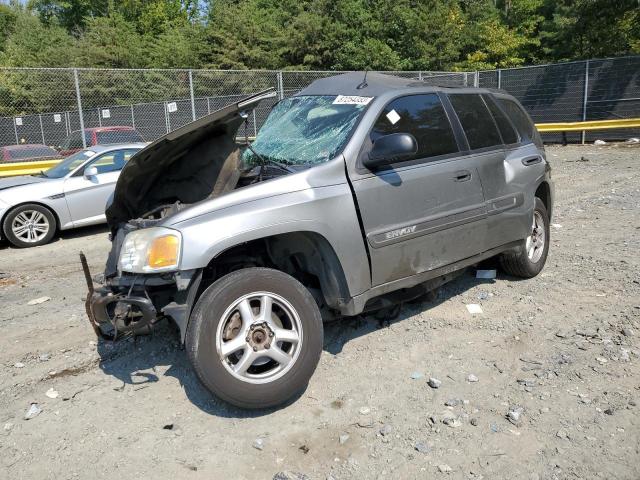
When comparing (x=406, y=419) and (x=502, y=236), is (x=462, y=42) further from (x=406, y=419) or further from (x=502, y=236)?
(x=406, y=419)

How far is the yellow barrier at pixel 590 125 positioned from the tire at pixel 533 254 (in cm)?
1374

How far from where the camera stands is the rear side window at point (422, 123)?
13.2 ft

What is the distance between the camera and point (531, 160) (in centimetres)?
517

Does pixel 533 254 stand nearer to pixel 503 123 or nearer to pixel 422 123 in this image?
pixel 503 123

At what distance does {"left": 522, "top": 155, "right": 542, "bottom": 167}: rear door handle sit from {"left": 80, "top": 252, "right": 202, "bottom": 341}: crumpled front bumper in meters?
3.32

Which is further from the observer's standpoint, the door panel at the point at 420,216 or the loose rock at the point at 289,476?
the door panel at the point at 420,216

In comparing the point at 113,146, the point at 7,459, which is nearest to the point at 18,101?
the point at 113,146

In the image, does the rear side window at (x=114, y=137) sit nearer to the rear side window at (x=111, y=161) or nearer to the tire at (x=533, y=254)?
the rear side window at (x=111, y=161)

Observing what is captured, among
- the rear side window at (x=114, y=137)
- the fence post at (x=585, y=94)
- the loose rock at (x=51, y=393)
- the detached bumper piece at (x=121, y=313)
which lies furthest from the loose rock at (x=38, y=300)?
the fence post at (x=585, y=94)

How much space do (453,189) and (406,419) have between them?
1847 millimetres

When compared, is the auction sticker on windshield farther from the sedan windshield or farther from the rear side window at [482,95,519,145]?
the sedan windshield

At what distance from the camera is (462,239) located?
4.35 meters

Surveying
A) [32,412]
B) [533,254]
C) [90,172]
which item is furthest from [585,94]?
[32,412]

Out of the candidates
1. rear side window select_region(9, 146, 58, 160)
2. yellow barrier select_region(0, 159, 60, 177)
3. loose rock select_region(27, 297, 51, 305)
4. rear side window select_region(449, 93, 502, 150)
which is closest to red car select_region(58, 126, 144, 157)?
rear side window select_region(9, 146, 58, 160)
